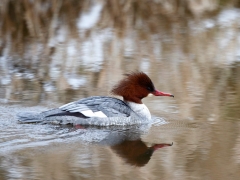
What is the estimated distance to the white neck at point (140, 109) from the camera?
29.0ft

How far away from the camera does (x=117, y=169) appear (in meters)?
6.68

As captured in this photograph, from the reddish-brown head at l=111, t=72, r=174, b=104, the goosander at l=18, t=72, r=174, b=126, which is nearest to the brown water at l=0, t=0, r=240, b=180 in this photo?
the goosander at l=18, t=72, r=174, b=126

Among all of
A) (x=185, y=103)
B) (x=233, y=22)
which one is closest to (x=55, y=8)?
(x=233, y=22)

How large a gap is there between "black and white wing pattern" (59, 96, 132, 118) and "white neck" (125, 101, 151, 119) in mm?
132

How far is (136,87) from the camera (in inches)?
356

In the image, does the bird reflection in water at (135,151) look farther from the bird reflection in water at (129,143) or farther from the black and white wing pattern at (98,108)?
the black and white wing pattern at (98,108)

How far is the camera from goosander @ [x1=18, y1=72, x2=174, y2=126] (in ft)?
27.8

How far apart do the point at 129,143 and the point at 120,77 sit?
10.3 feet

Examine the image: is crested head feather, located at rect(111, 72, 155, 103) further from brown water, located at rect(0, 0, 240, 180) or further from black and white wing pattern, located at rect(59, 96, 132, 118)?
brown water, located at rect(0, 0, 240, 180)

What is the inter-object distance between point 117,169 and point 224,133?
6.39ft

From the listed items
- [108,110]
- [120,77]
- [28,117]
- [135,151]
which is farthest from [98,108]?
[120,77]

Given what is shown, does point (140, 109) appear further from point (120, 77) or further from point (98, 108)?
point (120, 77)

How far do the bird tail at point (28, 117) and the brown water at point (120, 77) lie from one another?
0.10 meters

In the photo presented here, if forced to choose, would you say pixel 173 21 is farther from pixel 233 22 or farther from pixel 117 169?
pixel 117 169
